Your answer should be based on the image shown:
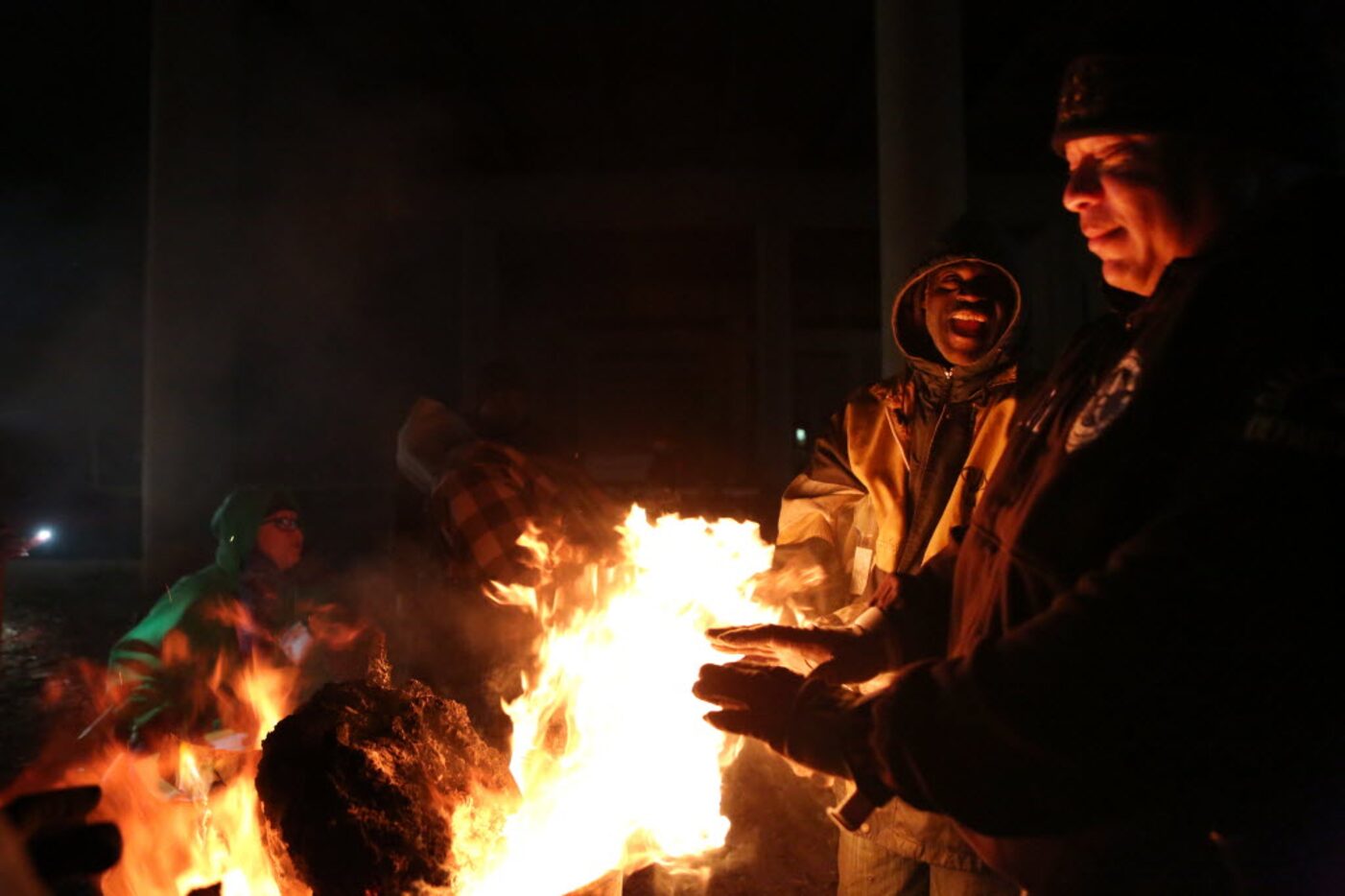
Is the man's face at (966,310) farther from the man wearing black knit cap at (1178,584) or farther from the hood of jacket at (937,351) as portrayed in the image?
the man wearing black knit cap at (1178,584)

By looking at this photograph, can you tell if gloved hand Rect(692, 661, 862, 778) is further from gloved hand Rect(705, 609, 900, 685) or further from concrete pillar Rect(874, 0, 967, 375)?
concrete pillar Rect(874, 0, 967, 375)

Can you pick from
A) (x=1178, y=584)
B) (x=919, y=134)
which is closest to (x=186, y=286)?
(x=919, y=134)

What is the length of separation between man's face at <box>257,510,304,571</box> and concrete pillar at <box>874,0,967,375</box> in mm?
4463

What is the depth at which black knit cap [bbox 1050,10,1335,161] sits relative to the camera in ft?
4.53

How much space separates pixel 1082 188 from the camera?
1604 millimetres

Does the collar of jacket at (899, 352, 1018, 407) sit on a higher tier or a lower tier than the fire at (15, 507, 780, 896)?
higher

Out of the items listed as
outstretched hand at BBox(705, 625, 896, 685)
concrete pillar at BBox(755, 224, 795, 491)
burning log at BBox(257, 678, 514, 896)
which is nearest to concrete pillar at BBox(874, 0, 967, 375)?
outstretched hand at BBox(705, 625, 896, 685)

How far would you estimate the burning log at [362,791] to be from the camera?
2.32 metres

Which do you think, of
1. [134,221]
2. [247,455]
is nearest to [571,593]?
[247,455]

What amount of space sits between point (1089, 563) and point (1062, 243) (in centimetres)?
1445

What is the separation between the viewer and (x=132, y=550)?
571 inches

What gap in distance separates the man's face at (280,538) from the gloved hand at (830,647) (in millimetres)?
4111

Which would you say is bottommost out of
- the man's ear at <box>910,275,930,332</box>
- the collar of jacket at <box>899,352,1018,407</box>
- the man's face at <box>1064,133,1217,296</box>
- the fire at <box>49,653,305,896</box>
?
the fire at <box>49,653,305,896</box>

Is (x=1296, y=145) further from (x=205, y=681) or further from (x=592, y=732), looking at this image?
(x=205, y=681)
